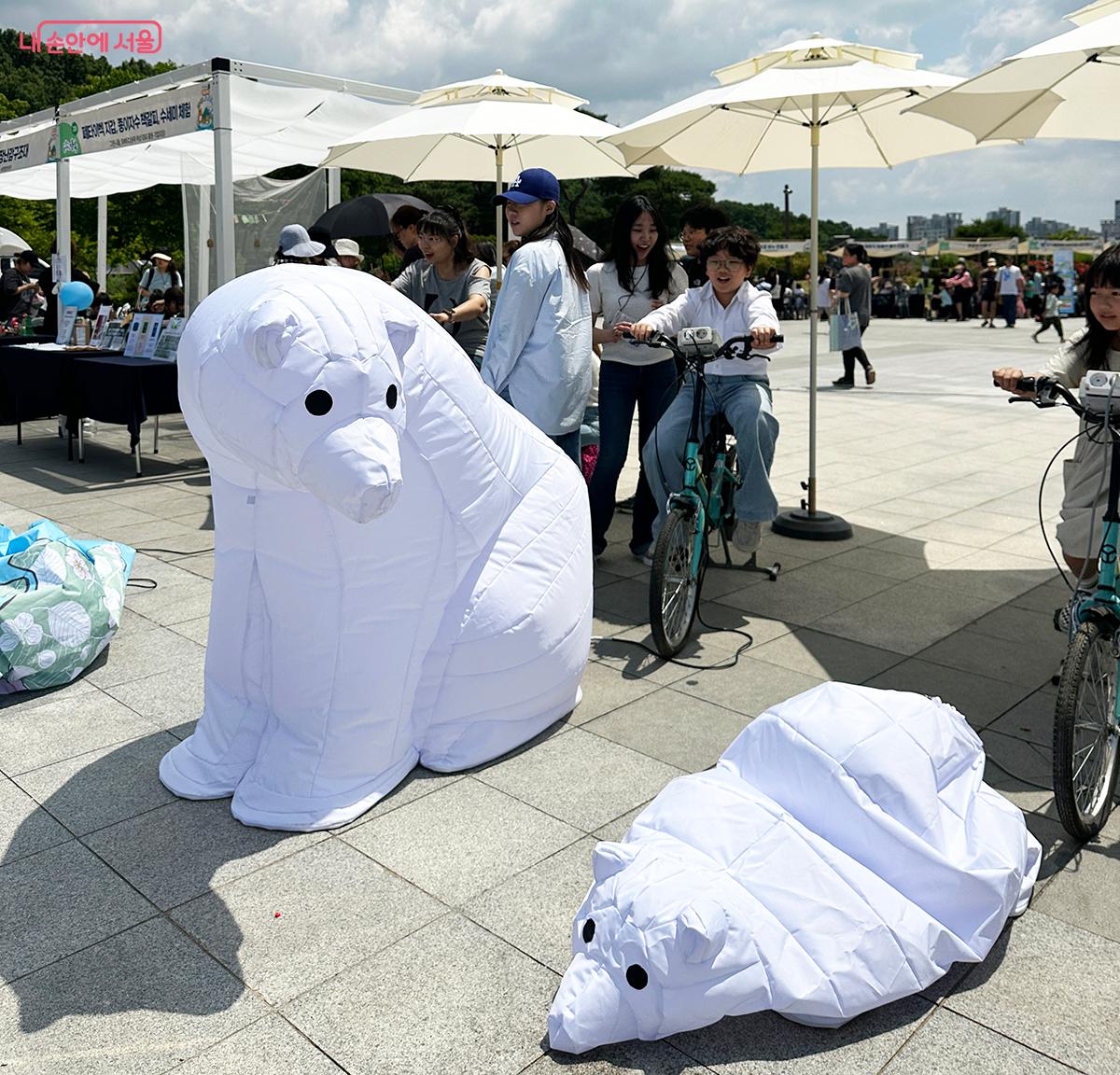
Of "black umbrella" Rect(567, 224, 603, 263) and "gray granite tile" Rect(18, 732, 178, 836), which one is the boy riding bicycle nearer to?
"gray granite tile" Rect(18, 732, 178, 836)

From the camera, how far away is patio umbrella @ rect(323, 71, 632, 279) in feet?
22.7

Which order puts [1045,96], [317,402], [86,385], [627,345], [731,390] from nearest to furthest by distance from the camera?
1. [317,402]
2. [731,390]
3. [1045,96]
4. [627,345]
5. [86,385]

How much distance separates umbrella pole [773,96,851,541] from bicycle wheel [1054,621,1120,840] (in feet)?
10.7

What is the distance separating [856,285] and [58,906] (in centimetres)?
1354

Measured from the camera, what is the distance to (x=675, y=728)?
3990mm

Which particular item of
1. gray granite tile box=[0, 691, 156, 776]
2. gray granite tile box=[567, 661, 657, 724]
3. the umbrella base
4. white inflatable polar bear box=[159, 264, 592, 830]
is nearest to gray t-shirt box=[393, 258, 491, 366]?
the umbrella base

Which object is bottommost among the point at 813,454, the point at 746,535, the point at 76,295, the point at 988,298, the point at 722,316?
the point at 746,535

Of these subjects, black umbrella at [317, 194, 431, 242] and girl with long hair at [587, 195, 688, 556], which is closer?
girl with long hair at [587, 195, 688, 556]

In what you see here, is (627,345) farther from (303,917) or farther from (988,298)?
(988,298)

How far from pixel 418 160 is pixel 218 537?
6215 millimetres

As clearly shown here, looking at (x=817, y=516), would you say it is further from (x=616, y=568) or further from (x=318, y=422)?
(x=318, y=422)

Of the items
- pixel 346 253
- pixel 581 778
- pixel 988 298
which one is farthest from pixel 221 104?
pixel 988 298

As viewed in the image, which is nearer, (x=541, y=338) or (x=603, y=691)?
(x=603, y=691)

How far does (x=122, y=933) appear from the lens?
2.71 meters
